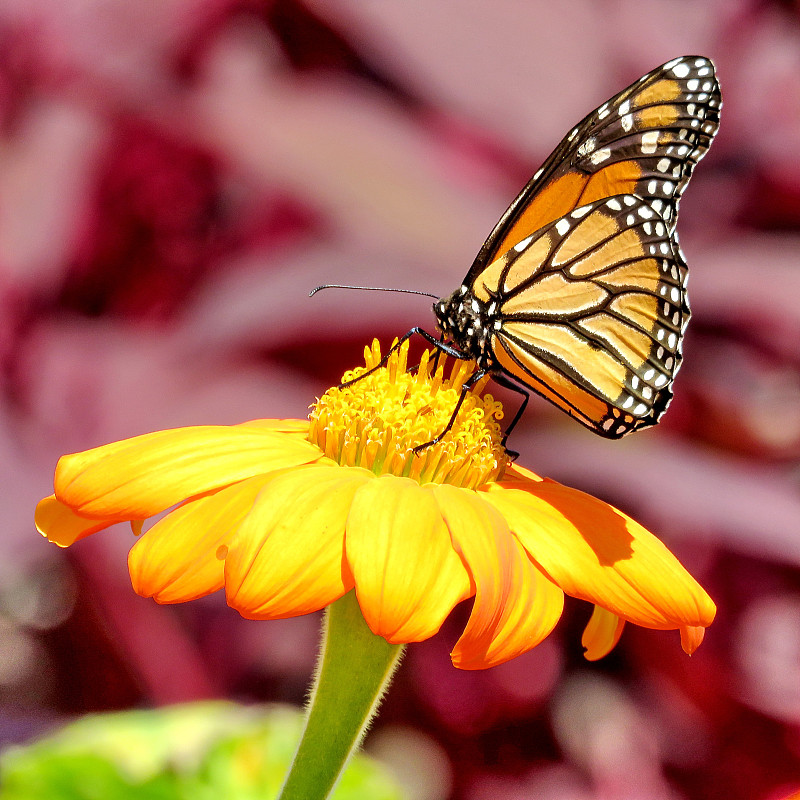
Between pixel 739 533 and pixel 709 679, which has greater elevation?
pixel 739 533

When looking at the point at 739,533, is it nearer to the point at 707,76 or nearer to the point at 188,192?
the point at 707,76

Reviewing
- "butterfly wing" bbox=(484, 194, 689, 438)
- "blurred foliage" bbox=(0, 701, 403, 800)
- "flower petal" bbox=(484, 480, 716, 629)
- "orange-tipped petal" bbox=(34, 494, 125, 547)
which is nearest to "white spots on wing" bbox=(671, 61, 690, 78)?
"butterfly wing" bbox=(484, 194, 689, 438)

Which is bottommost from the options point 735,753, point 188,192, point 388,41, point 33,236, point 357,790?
point 357,790

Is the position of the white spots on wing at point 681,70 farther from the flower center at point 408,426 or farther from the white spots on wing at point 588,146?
the flower center at point 408,426

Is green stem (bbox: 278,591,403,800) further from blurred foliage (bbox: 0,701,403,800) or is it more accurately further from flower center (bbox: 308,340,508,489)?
blurred foliage (bbox: 0,701,403,800)

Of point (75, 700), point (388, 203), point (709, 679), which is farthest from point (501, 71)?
point (75, 700)

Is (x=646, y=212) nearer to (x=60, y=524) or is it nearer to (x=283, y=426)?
(x=283, y=426)

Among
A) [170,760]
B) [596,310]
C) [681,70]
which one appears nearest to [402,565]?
[596,310]
